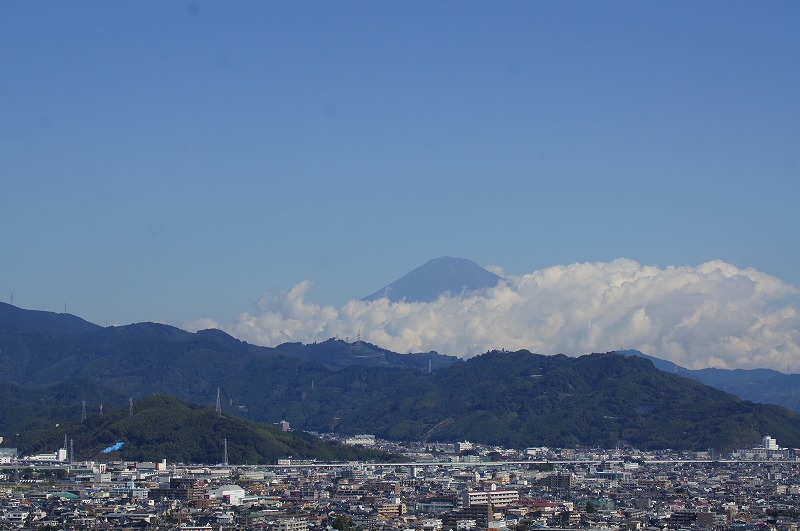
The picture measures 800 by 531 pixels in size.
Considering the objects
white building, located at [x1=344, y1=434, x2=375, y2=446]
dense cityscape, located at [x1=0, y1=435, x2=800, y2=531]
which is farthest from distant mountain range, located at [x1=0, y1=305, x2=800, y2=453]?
dense cityscape, located at [x1=0, y1=435, x2=800, y2=531]

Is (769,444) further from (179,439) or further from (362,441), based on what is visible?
(179,439)

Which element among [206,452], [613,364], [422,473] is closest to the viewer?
[422,473]

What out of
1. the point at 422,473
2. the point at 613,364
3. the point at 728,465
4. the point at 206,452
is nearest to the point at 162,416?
the point at 206,452

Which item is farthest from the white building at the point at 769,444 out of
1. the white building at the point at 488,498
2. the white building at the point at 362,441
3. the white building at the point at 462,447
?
the white building at the point at 488,498

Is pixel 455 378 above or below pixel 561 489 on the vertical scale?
above

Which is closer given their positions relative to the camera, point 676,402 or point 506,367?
point 676,402

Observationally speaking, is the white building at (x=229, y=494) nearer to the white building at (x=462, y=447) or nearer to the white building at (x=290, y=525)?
the white building at (x=290, y=525)

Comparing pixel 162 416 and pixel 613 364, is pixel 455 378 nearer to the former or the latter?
pixel 613 364
